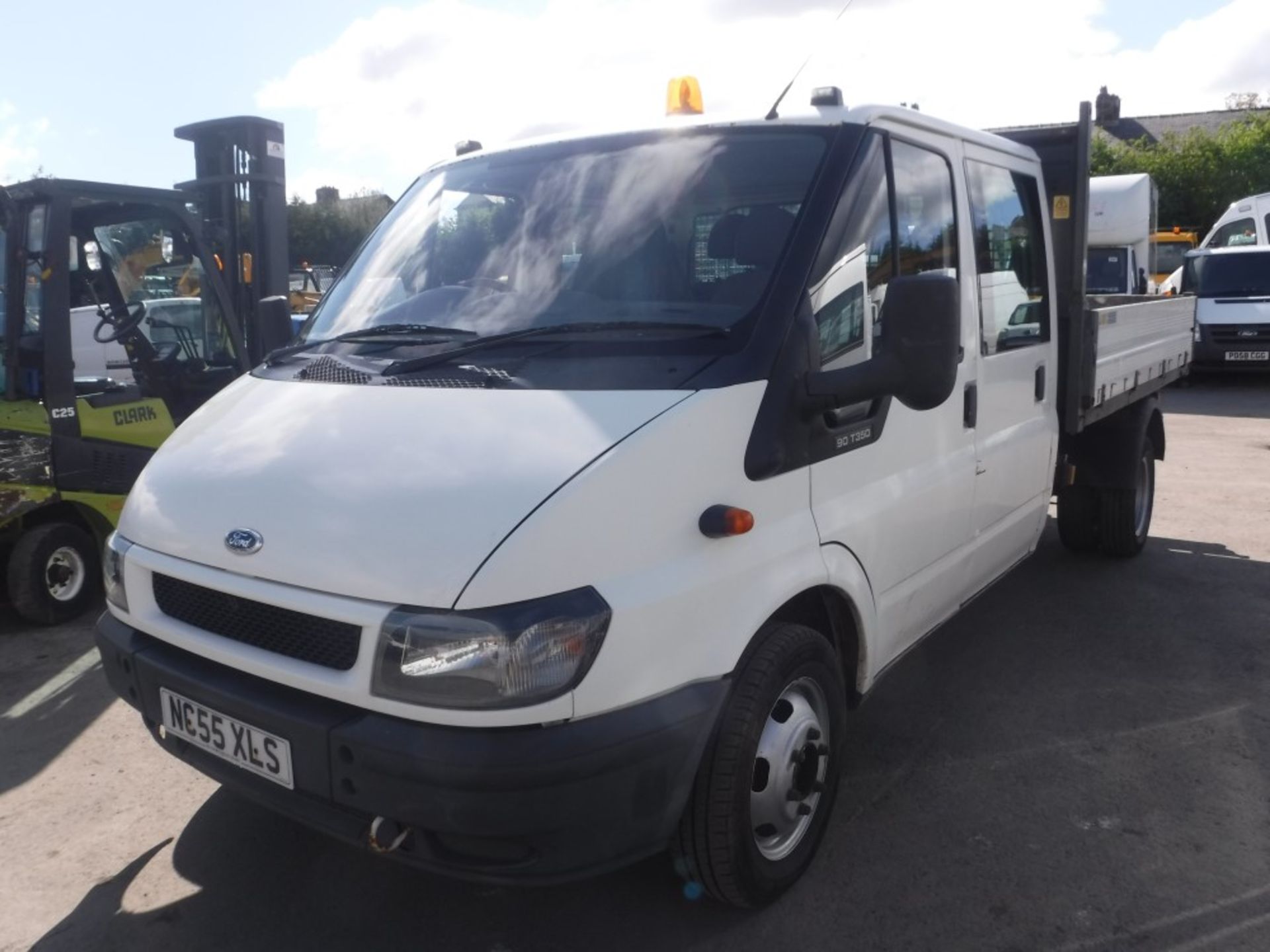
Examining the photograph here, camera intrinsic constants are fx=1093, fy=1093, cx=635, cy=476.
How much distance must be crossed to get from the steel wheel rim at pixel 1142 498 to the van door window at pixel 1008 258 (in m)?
→ 2.06

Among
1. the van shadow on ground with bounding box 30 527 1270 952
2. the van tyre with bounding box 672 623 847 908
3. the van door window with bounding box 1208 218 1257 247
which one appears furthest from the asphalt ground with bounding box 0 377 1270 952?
the van door window with bounding box 1208 218 1257 247

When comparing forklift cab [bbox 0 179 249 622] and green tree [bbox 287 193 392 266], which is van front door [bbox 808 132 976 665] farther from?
green tree [bbox 287 193 392 266]

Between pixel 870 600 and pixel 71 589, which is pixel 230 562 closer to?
pixel 870 600

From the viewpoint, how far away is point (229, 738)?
263 centimetres

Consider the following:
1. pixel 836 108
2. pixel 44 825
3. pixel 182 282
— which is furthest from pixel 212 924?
pixel 182 282

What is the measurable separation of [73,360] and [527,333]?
152 inches

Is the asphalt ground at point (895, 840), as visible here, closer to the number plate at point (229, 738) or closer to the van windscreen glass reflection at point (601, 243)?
the number plate at point (229, 738)

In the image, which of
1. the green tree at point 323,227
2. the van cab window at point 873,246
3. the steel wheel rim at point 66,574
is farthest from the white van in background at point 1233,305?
the green tree at point 323,227

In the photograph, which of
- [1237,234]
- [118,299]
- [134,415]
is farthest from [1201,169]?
[134,415]

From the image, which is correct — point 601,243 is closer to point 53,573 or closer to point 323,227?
point 53,573

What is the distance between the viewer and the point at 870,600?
3246 millimetres

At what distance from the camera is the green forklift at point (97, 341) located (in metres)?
5.33

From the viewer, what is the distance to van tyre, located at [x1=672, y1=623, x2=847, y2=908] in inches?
105

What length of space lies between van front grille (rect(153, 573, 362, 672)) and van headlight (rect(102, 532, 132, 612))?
7.5 inches
